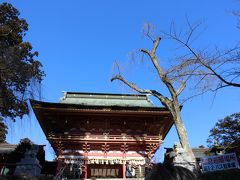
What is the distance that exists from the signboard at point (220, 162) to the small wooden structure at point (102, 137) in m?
10.7

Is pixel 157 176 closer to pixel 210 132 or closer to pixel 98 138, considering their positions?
pixel 98 138

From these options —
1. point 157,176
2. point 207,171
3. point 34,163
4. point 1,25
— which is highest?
point 1,25

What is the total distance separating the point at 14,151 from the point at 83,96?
6.80 m

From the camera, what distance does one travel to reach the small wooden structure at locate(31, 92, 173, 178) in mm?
20328

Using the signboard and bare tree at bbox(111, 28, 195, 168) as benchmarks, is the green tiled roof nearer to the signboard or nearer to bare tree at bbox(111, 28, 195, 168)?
bare tree at bbox(111, 28, 195, 168)

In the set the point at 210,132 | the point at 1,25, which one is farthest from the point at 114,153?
the point at 210,132

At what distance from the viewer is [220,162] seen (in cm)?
956

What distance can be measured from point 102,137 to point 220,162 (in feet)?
39.3

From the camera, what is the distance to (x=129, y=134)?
2150 centimetres

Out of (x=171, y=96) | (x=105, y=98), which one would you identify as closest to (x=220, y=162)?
(x=171, y=96)

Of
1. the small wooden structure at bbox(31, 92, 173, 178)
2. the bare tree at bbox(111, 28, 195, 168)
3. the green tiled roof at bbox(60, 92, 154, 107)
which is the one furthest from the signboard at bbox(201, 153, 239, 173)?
the green tiled roof at bbox(60, 92, 154, 107)

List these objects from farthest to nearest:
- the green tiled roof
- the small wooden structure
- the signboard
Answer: the green tiled roof → the small wooden structure → the signboard

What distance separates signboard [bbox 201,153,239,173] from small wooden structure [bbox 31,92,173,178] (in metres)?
10.7

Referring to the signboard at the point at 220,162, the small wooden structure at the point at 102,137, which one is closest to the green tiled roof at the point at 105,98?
the small wooden structure at the point at 102,137
